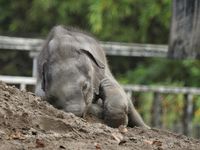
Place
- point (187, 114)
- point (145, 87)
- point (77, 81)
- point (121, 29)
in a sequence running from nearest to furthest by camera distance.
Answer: point (77, 81) < point (145, 87) < point (187, 114) < point (121, 29)

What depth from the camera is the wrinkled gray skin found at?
7.54 meters

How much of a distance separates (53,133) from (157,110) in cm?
601

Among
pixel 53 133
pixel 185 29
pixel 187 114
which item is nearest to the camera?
pixel 53 133

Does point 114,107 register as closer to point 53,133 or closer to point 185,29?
point 185,29

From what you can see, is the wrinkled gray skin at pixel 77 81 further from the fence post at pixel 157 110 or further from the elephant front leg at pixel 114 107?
the fence post at pixel 157 110

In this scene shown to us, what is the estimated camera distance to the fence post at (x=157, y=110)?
→ 1178 cm

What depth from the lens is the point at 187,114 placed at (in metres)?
12.1

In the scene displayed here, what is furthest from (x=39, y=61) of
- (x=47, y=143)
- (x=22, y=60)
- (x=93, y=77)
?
(x=22, y=60)

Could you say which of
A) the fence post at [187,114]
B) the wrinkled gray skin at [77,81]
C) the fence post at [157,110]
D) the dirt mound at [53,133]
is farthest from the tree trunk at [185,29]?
the fence post at [187,114]

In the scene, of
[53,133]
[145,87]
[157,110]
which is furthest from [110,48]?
[53,133]

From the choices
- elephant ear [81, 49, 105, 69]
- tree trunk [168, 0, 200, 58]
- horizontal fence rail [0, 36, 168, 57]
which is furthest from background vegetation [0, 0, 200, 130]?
elephant ear [81, 49, 105, 69]

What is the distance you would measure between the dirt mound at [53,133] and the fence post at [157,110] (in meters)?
5.02

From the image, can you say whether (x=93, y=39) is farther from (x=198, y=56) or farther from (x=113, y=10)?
(x=113, y=10)

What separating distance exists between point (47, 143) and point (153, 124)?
251 inches
